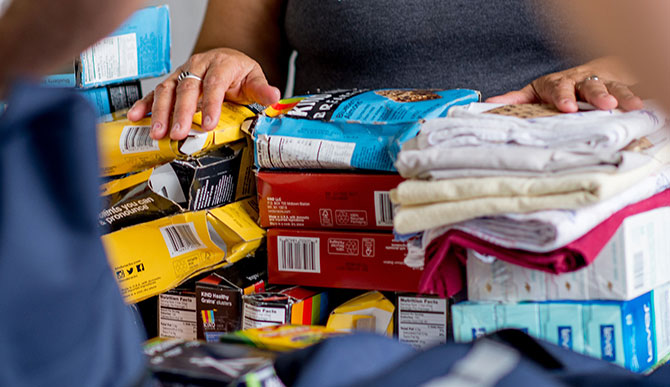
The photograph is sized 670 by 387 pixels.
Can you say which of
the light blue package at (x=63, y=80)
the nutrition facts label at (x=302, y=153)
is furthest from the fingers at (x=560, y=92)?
the light blue package at (x=63, y=80)

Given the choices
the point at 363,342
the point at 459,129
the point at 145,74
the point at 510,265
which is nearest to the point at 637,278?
the point at 510,265

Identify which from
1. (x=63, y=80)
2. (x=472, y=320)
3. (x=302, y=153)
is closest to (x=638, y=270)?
(x=472, y=320)

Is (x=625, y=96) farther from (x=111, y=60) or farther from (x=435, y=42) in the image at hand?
(x=111, y=60)

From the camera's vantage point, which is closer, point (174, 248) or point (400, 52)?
point (174, 248)

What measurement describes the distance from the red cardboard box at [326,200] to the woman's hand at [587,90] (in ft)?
0.66

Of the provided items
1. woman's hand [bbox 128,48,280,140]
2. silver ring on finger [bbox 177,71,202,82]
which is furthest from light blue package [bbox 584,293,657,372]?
silver ring on finger [bbox 177,71,202,82]

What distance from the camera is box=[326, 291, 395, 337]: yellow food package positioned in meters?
0.77

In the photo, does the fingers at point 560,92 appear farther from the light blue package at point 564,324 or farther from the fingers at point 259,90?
the fingers at point 259,90

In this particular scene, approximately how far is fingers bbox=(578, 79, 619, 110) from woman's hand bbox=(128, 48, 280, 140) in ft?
1.22

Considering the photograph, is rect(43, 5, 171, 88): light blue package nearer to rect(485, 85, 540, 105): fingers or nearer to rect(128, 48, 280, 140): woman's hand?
Result: rect(128, 48, 280, 140): woman's hand

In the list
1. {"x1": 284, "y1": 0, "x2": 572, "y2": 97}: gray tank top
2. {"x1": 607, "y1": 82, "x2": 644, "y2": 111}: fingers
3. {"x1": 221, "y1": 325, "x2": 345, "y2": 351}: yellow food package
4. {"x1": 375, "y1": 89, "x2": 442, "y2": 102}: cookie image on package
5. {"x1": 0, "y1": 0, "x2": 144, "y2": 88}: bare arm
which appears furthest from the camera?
{"x1": 284, "y1": 0, "x2": 572, "y2": 97}: gray tank top

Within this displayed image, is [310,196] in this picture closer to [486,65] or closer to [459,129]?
[459,129]

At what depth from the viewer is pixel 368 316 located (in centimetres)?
78

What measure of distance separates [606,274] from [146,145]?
0.54 meters
